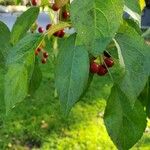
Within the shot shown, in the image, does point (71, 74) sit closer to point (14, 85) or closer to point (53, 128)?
point (14, 85)

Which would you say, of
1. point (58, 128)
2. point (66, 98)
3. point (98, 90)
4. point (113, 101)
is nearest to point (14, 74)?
point (66, 98)

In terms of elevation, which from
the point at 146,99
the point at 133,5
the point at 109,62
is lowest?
the point at 146,99

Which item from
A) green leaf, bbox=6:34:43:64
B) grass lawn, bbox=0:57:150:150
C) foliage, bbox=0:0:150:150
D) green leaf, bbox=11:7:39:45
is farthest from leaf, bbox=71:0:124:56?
grass lawn, bbox=0:57:150:150

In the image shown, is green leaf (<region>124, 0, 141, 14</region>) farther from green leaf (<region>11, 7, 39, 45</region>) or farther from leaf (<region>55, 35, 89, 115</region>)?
green leaf (<region>11, 7, 39, 45</region>)

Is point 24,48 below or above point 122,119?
above

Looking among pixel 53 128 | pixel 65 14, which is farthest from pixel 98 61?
pixel 53 128

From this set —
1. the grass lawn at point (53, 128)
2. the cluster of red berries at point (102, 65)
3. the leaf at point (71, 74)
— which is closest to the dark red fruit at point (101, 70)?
the cluster of red berries at point (102, 65)

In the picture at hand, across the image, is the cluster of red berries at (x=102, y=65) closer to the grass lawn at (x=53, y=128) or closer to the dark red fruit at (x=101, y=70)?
the dark red fruit at (x=101, y=70)
